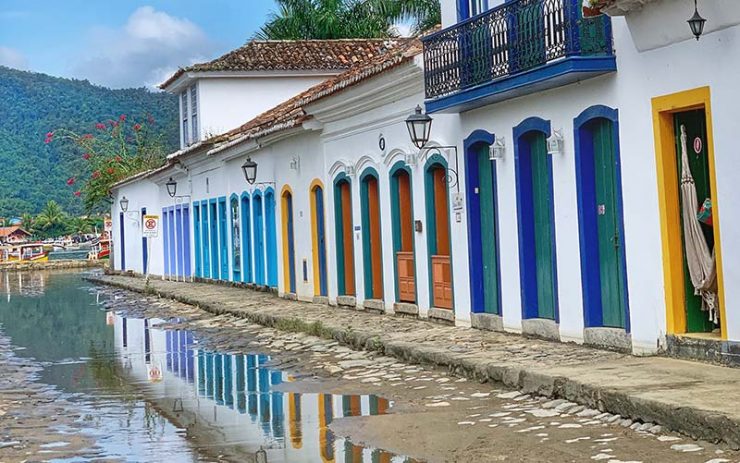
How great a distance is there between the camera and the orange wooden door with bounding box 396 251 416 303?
18.3 metres

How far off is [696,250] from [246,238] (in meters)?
19.3

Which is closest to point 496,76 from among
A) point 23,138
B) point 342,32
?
point 342,32

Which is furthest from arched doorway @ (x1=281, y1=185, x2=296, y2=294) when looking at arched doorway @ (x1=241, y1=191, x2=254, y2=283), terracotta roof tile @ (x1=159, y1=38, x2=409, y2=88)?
terracotta roof tile @ (x1=159, y1=38, x2=409, y2=88)

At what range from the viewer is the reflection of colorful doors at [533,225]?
14.2m

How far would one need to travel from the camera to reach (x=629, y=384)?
9.52 metres

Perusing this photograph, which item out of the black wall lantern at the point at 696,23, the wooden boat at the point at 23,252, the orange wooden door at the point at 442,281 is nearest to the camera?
the black wall lantern at the point at 696,23

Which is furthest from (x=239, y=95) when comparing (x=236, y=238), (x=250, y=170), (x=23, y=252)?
(x=23, y=252)

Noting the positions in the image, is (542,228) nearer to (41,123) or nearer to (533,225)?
(533,225)

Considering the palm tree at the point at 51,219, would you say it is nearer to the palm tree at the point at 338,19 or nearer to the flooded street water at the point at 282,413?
the palm tree at the point at 338,19

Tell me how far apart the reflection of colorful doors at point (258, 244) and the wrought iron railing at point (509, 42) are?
12685 millimetres

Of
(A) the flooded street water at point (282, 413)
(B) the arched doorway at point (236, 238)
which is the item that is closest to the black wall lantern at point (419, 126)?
(A) the flooded street water at point (282, 413)

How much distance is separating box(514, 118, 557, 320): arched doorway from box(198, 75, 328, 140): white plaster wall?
20.7 metres

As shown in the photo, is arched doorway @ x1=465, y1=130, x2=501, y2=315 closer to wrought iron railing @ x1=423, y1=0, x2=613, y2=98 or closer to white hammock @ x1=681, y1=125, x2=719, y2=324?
wrought iron railing @ x1=423, y1=0, x2=613, y2=98

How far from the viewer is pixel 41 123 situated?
113688mm
